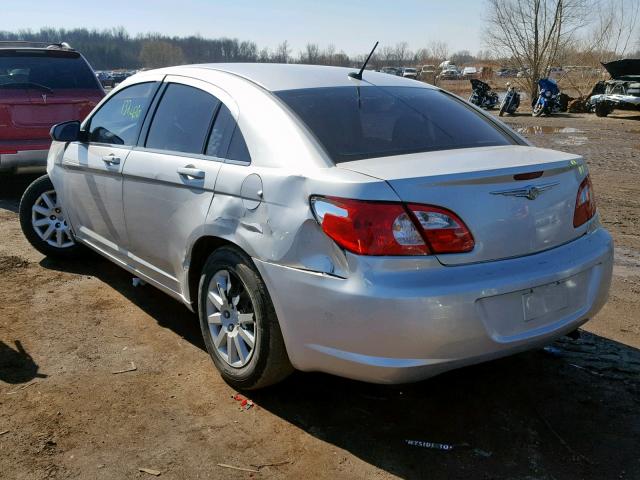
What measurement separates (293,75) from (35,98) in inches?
188

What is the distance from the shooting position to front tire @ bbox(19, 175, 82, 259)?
211 inches

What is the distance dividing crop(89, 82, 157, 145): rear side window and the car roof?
0.87 ft

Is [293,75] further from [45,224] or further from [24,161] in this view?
[24,161]

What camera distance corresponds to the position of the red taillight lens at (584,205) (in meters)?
2.93

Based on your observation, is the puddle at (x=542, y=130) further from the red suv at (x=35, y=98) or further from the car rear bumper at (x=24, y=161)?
the car rear bumper at (x=24, y=161)

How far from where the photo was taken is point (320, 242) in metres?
2.54

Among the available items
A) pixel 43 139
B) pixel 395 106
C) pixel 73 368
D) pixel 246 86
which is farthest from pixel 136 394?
pixel 43 139

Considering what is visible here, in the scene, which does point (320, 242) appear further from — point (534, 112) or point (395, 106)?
point (534, 112)

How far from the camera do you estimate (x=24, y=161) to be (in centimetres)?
708

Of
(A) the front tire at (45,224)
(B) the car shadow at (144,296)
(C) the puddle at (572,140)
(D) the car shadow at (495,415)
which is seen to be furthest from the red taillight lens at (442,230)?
(C) the puddle at (572,140)

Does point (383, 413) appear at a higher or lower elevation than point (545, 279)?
lower

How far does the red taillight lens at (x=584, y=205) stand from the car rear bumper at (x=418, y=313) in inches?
10.1

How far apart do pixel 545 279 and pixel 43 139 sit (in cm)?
634

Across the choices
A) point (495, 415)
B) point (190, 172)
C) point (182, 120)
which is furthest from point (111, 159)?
point (495, 415)
